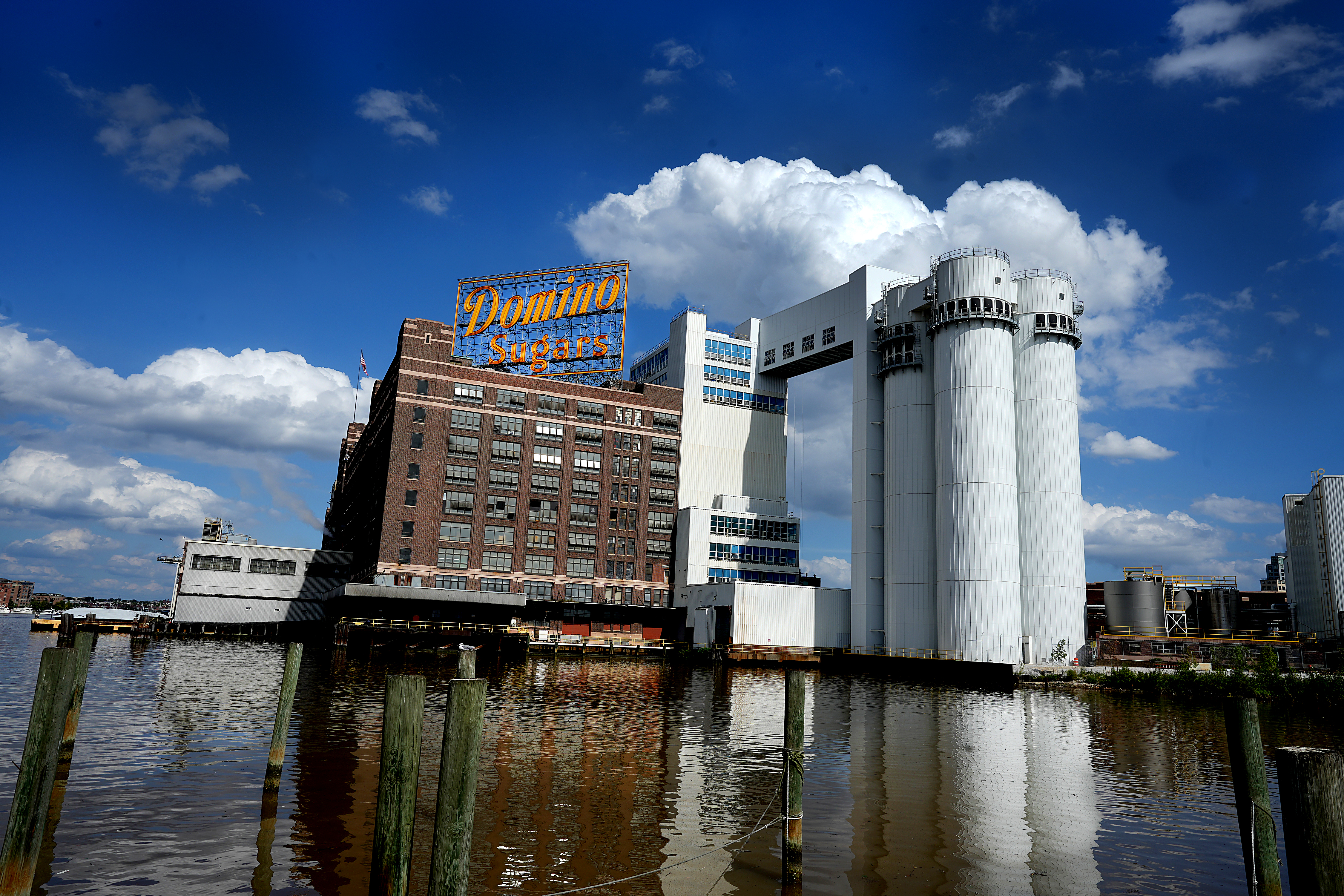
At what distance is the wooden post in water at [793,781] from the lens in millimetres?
15875

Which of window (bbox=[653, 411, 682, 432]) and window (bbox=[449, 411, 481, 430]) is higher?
window (bbox=[653, 411, 682, 432])

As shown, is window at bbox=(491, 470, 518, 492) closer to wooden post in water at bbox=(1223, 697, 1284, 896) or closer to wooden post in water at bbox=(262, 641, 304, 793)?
wooden post in water at bbox=(262, 641, 304, 793)

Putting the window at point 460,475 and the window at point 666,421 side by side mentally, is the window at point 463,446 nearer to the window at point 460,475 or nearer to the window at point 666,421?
the window at point 460,475

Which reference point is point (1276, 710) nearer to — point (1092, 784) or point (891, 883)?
point (1092, 784)

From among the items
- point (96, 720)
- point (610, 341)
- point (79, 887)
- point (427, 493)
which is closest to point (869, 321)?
point (610, 341)

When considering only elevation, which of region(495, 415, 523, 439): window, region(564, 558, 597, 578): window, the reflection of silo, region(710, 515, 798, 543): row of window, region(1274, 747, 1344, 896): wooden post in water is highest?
region(495, 415, 523, 439): window

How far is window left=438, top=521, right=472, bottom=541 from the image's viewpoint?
10606 cm

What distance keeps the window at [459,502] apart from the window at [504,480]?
10.3 feet

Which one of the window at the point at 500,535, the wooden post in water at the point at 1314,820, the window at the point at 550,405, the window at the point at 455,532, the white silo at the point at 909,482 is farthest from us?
the window at the point at 550,405

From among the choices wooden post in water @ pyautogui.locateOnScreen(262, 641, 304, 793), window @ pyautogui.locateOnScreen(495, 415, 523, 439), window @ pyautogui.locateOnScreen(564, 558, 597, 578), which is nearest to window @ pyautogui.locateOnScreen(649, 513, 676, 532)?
window @ pyautogui.locateOnScreen(564, 558, 597, 578)

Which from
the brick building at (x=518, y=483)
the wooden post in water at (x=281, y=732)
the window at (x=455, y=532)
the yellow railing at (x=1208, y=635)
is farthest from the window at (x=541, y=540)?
the wooden post in water at (x=281, y=732)

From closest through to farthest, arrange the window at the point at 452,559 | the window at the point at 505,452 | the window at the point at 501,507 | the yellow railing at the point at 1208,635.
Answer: the yellow railing at the point at 1208,635 → the window at the point at 452,559 → the window at the point at 501,507 → the window at the point at 505,452

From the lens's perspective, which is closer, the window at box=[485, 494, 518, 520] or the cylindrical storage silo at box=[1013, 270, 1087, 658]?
the cylindrical storage silo at box=[1013, 270, 1087, 658]

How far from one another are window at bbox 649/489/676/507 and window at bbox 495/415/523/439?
1969cm
